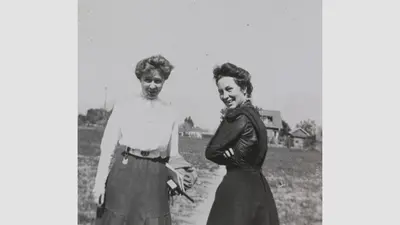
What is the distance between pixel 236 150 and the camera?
7.70ft

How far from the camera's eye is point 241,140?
2346mm

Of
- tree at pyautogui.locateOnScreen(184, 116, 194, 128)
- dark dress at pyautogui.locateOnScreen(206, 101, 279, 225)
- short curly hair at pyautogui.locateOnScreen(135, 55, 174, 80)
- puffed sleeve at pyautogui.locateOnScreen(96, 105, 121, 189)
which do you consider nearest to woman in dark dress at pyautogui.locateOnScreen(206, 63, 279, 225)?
dark dress at pyautogui.locateOnScreen(206, 101, 279, 225)

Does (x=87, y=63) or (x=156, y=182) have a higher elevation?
(x=87, y=63)

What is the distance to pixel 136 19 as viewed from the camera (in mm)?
2439

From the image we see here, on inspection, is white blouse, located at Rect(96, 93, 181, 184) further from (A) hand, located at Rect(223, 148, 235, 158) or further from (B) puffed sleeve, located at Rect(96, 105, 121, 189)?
(A) hand, located at Rect(223, 148, 235, 158)

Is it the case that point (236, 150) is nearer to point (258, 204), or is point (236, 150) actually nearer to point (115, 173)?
point (258, 204)

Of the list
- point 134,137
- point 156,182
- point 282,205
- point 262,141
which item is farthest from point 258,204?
point 134,137

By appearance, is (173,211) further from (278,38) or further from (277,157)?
(278,38)

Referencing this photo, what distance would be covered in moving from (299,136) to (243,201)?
384mm

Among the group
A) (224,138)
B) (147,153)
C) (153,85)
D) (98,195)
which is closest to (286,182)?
(224,138)

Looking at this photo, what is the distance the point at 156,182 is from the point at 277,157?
554 mm

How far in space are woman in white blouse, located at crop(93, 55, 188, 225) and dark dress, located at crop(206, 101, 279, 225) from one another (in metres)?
0.20

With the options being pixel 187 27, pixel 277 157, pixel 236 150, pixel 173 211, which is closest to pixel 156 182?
pixel 173 211

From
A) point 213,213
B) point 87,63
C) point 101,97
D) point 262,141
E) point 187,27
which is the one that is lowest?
point 213,213
